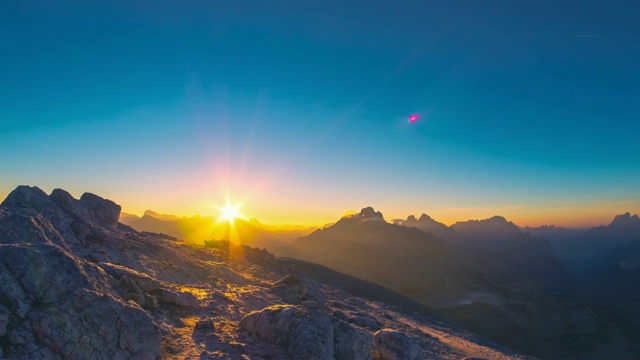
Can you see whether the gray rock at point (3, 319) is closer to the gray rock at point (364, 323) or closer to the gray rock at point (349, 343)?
the gray rock at point (349, 343)

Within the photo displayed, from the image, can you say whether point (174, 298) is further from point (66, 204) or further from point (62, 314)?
point (66, 204)

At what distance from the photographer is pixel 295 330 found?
677 inches

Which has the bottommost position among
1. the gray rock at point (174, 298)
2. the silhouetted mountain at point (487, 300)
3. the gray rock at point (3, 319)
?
the silhouetted mountain at point (487, 300)

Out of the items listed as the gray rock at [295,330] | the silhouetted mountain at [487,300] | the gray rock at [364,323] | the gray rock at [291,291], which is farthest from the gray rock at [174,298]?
the silhouetted mountain at [487,300]

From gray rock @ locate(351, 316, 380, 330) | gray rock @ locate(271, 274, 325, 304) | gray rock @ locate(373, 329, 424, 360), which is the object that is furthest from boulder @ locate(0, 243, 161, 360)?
gray rock @ locate(351, 316, 380, 330)

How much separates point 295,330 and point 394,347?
7727mm

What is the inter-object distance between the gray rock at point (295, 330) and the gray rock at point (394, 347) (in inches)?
210

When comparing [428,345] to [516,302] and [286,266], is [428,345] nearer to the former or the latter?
[286,266]

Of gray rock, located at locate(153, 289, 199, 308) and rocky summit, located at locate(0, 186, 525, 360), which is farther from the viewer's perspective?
gray rock, located at locate(153, 289, 199, 308)

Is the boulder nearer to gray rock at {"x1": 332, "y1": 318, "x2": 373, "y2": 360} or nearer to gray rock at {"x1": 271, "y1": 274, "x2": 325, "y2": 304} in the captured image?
gray rock at {"x1": 332, "y1": 318, "x2": 373, "y2": 360}

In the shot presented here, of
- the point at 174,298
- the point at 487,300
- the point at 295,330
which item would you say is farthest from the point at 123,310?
the point at 487,300

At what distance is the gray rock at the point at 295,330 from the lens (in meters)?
16.5

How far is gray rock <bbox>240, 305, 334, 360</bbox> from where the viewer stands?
1650 centimetres

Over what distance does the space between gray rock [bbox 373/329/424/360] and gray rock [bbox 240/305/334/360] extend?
17.5 ft
